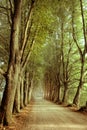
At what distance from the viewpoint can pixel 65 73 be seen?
42406 millimetres

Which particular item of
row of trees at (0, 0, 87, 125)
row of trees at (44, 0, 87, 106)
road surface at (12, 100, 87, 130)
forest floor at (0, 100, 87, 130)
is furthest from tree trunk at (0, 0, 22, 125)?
row of trees at (44, 0, 87, 106)

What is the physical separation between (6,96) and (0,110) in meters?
0.76

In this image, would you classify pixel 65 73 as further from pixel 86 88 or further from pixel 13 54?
pixel 13 54

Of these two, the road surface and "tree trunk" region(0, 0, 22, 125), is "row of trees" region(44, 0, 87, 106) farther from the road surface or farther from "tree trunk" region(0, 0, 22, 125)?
"tree trunk" region(0, 0, 22, 125)

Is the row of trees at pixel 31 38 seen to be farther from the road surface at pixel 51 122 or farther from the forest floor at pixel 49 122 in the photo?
the road surface at pixel 51 122

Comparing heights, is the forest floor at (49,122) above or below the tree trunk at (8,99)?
below

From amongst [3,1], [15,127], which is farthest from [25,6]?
[15,127]

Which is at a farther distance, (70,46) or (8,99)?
(70,46)

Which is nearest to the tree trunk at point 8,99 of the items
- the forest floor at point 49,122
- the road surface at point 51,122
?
the forest floor at point 49,122

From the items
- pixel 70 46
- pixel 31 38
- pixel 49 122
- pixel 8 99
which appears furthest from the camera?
pixel 70 46

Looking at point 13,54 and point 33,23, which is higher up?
point 33,23

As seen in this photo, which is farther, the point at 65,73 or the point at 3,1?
the point at 65,73

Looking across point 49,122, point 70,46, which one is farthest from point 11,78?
point 70,46

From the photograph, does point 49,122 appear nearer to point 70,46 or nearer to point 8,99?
point 8,99
